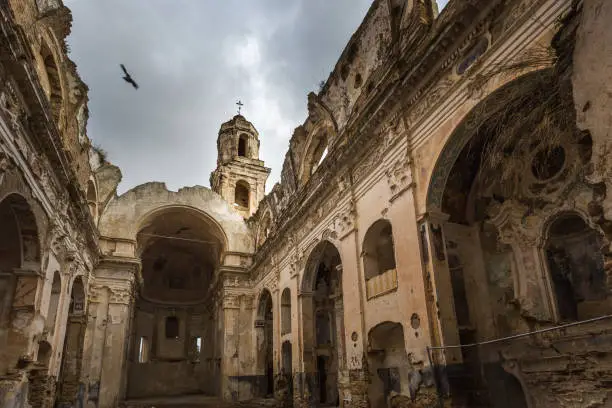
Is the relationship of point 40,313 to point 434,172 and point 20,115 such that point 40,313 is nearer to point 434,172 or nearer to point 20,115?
point 20,115

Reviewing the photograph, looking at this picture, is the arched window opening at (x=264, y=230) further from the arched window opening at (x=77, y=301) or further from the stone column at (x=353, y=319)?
the stone column at (x=353, y=319)

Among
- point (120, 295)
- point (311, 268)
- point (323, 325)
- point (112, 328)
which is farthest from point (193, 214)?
point (311, 268)

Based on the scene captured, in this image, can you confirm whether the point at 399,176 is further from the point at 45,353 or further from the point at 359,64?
the point at 45,353

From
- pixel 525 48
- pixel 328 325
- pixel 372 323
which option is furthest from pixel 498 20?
pixel 328 325

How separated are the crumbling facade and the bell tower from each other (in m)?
9.40

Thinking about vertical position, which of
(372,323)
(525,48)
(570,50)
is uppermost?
(525,48)

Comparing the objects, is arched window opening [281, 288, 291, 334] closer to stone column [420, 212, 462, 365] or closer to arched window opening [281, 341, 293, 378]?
arched window opening [281, 341, 293, 378]

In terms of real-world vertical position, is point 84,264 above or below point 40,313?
above

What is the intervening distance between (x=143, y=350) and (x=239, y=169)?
11.7m

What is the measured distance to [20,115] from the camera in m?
7.73

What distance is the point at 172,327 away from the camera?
2559cm

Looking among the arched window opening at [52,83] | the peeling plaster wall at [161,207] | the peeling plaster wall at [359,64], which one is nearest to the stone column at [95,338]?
the peeling plaster wall at [161,207]

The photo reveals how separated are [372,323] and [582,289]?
3913 mm

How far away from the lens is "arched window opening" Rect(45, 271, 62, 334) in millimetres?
11148
